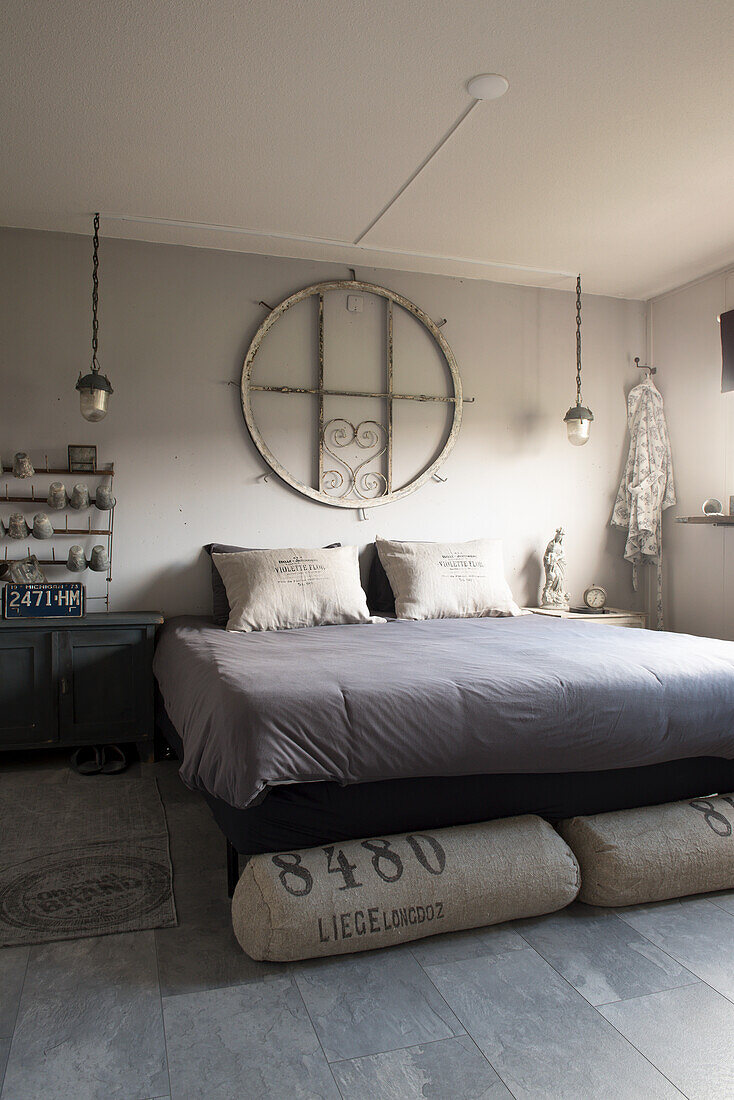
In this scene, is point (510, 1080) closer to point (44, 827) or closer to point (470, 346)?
point (44, 827)

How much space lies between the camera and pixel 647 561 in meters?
4.79

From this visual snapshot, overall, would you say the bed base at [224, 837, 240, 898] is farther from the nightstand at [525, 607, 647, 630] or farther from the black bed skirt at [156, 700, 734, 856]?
the nightstand at [525, 607, 647, 630]

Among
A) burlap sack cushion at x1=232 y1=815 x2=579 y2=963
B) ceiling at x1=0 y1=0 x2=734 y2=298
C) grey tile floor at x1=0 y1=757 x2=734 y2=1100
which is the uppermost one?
ceiling at x1=0 y1=0 x2=734 y2=298

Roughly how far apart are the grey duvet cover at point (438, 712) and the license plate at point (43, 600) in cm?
99

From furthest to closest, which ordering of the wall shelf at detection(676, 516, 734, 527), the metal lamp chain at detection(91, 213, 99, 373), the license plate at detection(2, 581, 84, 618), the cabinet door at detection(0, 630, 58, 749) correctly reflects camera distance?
the wall shelf at detection(676, 516, 734, 527), the metal lamp chain at detection(91, 213, 99, 373), the license plate at detection(2, 581, 84, 618), the cabinet door at detection(0, 630, 58, 749)

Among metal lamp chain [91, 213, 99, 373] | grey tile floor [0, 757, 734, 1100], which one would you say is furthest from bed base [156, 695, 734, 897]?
metal lamp chain [91, 213, 99, 373]

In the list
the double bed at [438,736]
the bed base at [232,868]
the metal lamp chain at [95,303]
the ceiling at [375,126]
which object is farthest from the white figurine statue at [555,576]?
the bed base at [232,868]

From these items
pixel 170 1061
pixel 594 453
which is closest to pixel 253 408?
pixel 594 453

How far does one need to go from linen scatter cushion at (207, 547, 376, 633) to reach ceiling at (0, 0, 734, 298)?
62.3 inches

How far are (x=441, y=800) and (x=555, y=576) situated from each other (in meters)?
2.58

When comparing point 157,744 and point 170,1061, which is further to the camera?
point 157,744

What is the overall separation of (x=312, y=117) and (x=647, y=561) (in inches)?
125

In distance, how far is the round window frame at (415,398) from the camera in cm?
402

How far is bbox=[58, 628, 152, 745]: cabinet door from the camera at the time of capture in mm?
3385
